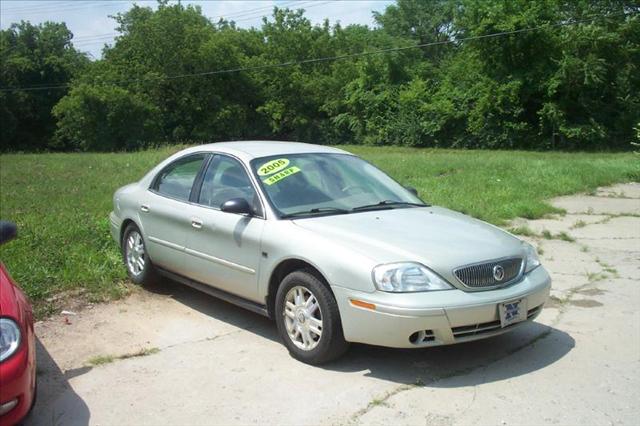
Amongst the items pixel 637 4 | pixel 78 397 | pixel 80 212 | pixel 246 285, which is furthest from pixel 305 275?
pixel 637 4

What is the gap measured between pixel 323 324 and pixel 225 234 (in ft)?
4.28

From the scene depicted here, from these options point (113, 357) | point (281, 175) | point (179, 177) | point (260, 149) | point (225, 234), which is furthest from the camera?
point (179, 177)

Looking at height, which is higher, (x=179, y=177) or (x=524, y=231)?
(x=179, y=177)

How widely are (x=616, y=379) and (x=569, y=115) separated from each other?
1456 inches

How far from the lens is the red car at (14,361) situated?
3.20 metres

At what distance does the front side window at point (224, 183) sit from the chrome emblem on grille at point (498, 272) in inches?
78.0

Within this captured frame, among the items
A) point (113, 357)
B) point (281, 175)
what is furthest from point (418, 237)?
point (113, 357)

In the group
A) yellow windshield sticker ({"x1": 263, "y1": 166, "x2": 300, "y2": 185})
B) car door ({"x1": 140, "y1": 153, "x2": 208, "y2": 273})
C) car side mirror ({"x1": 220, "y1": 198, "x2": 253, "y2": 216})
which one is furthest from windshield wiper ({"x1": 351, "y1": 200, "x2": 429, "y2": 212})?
car door ({"x1": 140, "y1": 153, "x2": 208, "y2": 273})

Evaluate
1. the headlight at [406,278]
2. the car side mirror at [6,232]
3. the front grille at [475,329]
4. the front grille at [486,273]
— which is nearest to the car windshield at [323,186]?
the headlight at [406,278]

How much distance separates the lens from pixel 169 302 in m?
6.22

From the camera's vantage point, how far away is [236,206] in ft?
16.7

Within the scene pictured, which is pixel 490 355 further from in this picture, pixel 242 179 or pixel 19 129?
pixel 19 129

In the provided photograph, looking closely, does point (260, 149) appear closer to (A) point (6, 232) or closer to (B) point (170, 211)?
(B) point (170, 211)

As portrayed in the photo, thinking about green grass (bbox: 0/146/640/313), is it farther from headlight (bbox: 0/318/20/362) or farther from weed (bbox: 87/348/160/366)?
headlight (bbox: 0/318/20/362)
